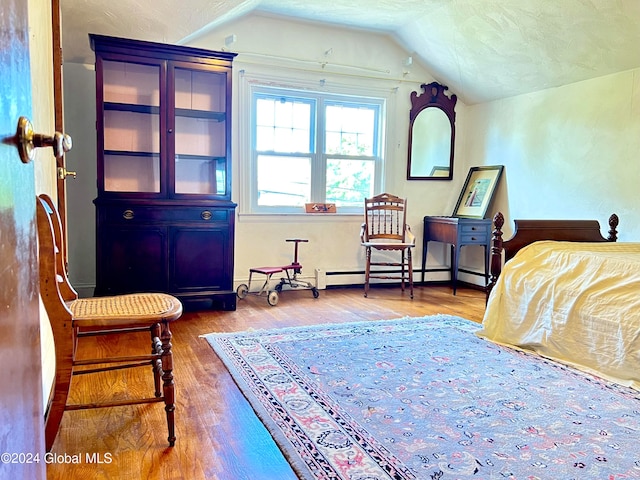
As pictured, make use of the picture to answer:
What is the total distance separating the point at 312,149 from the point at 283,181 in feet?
1.48

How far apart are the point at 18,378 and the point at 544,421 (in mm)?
1919

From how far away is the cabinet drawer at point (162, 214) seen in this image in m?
3.41

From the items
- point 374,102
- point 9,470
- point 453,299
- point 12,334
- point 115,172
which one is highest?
point 374,102

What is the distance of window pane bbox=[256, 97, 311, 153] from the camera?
457cm

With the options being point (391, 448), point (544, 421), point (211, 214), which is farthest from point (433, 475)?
point (211, 214)

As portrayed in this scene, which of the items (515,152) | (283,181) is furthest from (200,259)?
(515,152)

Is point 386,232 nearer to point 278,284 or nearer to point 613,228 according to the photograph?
point 278,284

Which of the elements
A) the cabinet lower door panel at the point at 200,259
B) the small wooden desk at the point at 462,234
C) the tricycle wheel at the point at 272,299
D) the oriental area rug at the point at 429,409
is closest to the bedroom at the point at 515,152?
the small wooden desk at the point at 462,234

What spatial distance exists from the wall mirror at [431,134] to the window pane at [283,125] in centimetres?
120

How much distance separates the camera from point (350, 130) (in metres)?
4.94

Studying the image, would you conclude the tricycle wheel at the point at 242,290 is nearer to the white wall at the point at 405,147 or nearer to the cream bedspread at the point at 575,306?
the white wall at the point at 405,147

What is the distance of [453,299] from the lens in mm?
4461

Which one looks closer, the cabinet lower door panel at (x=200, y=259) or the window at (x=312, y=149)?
the cabinet lower door panel at (x=200, y=259)

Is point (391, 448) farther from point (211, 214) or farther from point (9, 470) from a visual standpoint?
point (211, 214)
